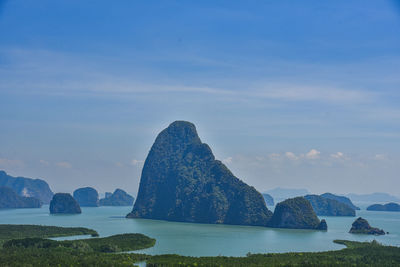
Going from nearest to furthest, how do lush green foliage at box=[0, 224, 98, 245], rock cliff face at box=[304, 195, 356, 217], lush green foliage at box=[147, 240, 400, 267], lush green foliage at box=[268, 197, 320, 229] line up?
lush green foliage at box=[147, 240, 400, 267], lush green foliage at box=[0, 224, 98, 245], lush green foliage at box=[268, 197, 320, 229], rock cliff face at box=[304, 195, 356, 217]

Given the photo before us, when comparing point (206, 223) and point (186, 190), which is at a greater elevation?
point (186, 190)

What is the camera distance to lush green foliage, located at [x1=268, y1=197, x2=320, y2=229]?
9406 cm

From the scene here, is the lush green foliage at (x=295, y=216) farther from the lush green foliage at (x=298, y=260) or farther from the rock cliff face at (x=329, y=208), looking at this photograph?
the rock cliff face at (x=329, y=208)

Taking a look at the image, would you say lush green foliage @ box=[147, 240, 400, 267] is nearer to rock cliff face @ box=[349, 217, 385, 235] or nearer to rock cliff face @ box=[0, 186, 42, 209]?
rock cliff face @ box=[349, 217, 385, 235]

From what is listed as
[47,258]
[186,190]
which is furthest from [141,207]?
[47,258]

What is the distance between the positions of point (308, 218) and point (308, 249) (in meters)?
36.6

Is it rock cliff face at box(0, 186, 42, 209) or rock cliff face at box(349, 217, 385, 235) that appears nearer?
rock cliff face at box(349, 217, 385, 235)

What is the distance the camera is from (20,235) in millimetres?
67875

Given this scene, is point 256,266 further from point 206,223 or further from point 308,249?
point 206,223

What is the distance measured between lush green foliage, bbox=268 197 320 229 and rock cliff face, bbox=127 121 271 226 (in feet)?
16.8

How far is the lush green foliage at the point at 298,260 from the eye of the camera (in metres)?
44.2

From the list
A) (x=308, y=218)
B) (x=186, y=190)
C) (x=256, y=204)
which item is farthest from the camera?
(x=186, y=190)

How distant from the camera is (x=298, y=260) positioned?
1829 inches

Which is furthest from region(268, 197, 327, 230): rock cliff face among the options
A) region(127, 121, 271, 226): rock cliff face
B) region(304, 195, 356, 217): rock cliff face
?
region(304, 195, 356, 217): rock cliff face
